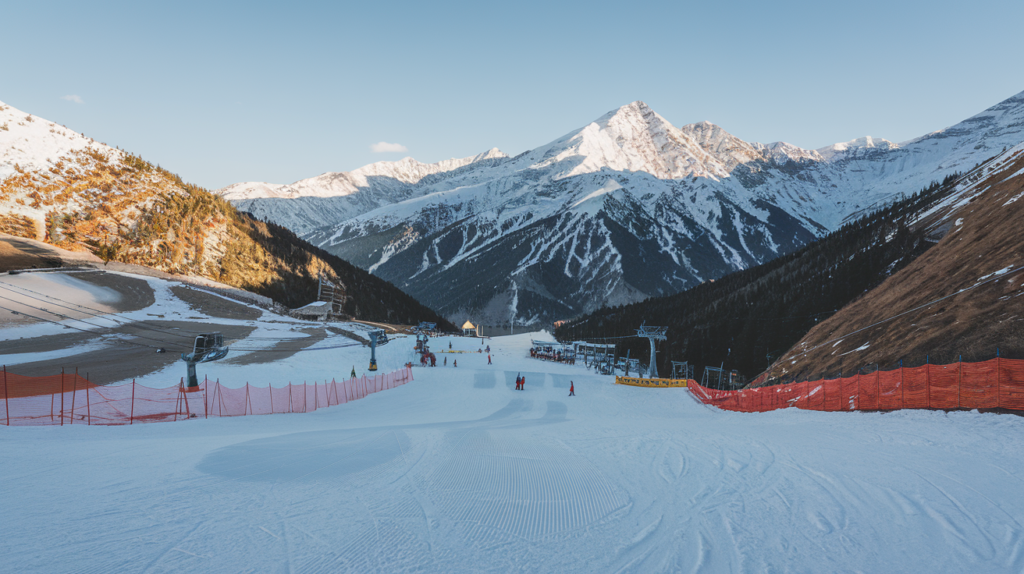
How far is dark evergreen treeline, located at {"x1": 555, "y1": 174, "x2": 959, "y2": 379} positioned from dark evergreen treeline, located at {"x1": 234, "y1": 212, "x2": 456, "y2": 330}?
44270 millimetres

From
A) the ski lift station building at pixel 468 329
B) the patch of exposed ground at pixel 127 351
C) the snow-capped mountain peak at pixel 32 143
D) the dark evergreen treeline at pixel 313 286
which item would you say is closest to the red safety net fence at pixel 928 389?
the patch of exposed ground at pixel 127 351

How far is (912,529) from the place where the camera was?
6.89m

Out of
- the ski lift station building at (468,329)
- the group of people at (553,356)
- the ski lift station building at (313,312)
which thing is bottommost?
the group of people at (553,356)

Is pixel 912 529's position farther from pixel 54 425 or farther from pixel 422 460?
pixel 54 425

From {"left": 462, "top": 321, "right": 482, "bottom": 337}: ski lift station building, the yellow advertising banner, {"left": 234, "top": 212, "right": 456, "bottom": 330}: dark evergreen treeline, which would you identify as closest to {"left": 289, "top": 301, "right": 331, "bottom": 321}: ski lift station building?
{"left": 234, "top": 212, "right": 456, "bottom": 330}: dark evergreen treeline

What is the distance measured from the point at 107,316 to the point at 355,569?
45107 millimetres

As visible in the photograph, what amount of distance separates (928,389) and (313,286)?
3667 inches

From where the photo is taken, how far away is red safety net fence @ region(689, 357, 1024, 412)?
1358cm

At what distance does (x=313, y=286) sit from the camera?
9344 centimetres

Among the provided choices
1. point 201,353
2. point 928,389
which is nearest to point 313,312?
point 201,353

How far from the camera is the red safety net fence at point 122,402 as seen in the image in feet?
55.4

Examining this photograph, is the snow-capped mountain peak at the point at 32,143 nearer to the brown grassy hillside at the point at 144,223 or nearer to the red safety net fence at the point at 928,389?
the brown grassy hillside at the point at 144,223

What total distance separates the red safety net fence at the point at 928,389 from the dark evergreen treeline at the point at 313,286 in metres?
76.8

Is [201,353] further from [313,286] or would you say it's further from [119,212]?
[313,286]
